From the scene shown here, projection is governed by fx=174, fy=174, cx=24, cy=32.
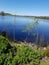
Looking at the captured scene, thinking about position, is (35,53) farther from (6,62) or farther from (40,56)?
(6,62)

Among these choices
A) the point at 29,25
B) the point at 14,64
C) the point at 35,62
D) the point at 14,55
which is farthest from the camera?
the point at 29,25

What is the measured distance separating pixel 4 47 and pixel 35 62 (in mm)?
1657

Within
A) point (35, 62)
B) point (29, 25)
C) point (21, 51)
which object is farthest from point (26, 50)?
point (29, 25)

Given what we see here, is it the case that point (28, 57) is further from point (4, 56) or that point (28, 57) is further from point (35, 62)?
point (4, 56)

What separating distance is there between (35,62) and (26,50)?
1024 mm

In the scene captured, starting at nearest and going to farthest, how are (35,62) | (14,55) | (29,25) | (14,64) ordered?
(14,64) < (35,62) < (14,55) < (29,25)

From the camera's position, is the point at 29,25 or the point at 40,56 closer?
the point at 40,56

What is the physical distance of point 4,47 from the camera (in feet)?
27.2

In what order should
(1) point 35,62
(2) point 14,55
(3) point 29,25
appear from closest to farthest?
(1) point 35,62
(2) point 14,55
(3) point 29,25

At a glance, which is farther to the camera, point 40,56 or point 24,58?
point 40,56

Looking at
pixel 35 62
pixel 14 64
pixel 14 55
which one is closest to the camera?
pixel 14 64

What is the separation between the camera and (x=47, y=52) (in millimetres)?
8828

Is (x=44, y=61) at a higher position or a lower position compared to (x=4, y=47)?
lower

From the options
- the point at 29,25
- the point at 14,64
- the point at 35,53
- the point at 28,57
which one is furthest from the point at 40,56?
the point at 29,25
